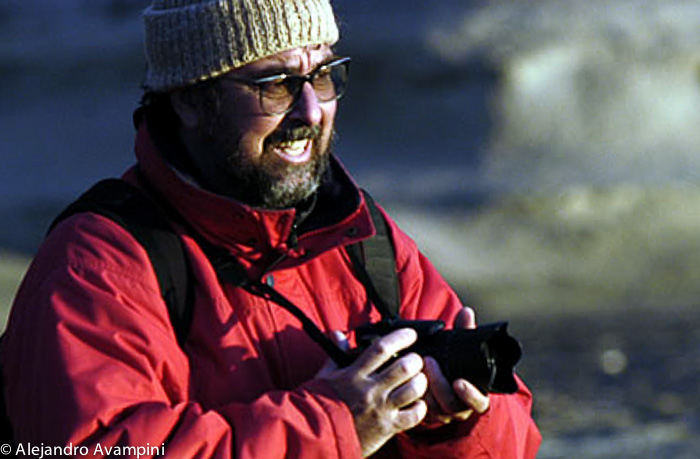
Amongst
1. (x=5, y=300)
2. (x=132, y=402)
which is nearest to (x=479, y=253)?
(x=5, y=300)

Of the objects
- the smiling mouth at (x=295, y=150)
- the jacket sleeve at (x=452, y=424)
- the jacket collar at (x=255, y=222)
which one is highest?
the smiling mouth at (x=295, y=150)

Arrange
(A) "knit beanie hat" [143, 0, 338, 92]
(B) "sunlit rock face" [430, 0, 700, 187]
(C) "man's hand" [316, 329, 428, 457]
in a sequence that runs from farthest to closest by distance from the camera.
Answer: (B) "sunlit rock face" [430, 0, 700, 187] < (A) "knit beanie hat" [143, 0, 338, 92] < (C) "man's hand" [316, 329, 428, 457]

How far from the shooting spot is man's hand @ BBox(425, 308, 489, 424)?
7.84ft

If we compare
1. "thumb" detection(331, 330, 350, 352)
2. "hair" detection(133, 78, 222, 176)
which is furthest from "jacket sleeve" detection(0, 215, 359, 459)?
"hair" detection(133, 78, 222, 176)

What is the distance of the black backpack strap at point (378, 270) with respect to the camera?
8.65ft

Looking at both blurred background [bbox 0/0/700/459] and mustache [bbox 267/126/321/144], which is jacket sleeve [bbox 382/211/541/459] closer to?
mustache [bbox 267/126/321/144]

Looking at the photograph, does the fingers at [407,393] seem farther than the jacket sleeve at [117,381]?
Yes

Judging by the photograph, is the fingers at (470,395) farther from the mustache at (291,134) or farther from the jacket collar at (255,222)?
the mustache at (291,134)

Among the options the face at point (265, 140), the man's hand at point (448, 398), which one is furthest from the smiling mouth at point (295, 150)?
the man's hand at point (448, 398)

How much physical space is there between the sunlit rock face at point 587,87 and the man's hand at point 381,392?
6.77 meters

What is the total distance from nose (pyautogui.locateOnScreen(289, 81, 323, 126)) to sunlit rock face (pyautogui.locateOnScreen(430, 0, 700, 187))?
646 cm

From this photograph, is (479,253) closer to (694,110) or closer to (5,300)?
(694,110)

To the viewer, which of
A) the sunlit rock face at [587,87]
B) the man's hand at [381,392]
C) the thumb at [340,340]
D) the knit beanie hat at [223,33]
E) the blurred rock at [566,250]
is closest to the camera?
the man's hand at [381,392]

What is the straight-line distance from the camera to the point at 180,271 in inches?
94.9
